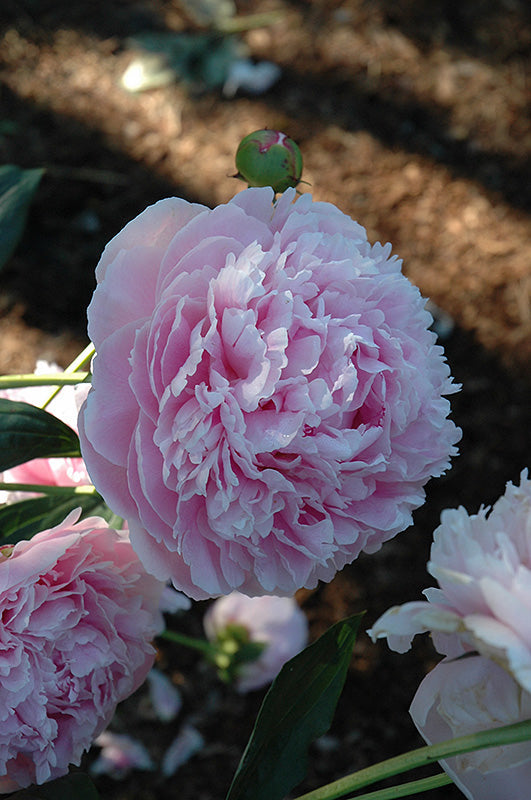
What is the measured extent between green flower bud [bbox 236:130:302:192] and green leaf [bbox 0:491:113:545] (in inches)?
10.4

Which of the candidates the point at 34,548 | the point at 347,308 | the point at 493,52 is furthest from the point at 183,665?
the point at 493,52

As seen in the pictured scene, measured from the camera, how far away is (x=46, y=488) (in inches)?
23.5

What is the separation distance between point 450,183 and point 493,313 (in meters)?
0.29

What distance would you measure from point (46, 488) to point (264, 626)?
56 cm

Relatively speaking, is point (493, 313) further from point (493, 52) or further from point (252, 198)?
point (252, 198)

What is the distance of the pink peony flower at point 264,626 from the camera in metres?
1.08

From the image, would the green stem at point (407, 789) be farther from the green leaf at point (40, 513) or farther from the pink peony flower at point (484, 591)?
the green leaf at point (40, 513)

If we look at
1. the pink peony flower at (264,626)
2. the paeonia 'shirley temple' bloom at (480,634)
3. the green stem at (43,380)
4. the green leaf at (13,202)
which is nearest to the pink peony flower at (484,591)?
the paeonia 'shirley temple' bloom at (480,634)

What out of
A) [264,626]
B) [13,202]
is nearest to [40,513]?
[13,202]

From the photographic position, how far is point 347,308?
0.49 m

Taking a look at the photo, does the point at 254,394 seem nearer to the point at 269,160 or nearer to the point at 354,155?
the point at 269,160

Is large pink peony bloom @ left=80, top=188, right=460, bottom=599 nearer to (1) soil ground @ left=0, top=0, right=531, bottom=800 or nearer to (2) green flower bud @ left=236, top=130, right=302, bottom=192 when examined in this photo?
(2) green flower bud @ left=236, top=130, right=302, bottom=192

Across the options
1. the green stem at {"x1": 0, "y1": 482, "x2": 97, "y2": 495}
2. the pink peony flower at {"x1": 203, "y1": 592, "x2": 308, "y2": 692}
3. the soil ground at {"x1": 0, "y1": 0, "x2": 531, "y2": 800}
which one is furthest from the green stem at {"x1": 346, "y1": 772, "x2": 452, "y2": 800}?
the soil ground at {"x1": 0, "y1": 0, "x2": 531, "y2": 800}

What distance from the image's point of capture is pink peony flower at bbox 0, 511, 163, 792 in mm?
526
